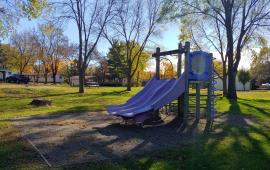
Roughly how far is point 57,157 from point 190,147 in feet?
10.3

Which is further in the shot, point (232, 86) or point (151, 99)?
point (232, 86)

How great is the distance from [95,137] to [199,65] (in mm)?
5526

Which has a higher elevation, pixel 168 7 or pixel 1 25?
pixel 168 7

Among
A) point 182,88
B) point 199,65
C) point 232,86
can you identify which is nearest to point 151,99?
point 182,88

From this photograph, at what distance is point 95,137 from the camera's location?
9.52 meters

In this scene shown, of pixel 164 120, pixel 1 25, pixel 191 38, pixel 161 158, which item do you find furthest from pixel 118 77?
pixel 161 158

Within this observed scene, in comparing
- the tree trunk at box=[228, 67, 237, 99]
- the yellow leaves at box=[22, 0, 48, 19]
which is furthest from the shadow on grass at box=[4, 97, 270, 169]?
the tree trunk at box=[228, 67, 237, 99]

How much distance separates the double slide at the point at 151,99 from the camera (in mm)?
11571

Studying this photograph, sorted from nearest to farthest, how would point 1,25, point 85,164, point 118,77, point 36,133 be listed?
point 85,164 → point 36,133 → point 1,25 → point 118,77

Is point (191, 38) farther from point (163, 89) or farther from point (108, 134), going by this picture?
point (108, 134)

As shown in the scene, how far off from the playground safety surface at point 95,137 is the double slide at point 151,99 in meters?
0.41

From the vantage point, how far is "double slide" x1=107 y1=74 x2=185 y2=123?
1157cm

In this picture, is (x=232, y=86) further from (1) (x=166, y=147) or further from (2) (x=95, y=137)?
(1) (x=166, y=147)

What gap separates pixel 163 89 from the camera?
13.1 meters
